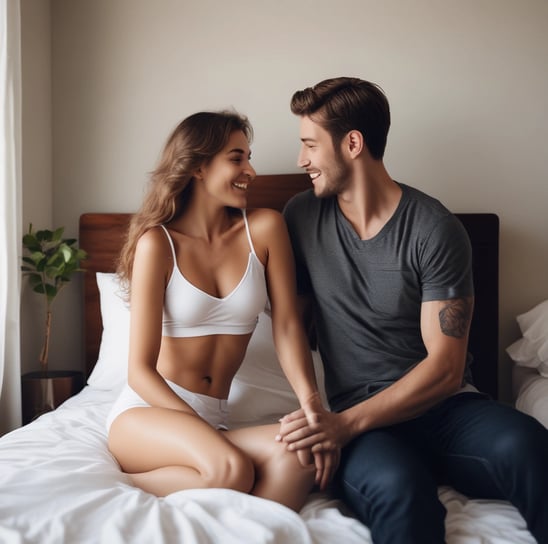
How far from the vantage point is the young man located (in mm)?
1422

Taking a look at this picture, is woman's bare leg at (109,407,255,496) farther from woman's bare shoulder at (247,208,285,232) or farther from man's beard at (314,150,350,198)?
man's beard at (314,150,350,198)

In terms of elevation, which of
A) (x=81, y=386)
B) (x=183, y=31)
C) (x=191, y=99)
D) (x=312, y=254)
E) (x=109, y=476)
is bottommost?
(x=81, y=386)

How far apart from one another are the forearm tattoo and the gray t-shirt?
22 mm

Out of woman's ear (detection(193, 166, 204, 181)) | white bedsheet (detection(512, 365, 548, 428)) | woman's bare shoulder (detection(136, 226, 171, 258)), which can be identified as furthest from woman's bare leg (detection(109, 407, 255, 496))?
white bedsheet (detection(512, 365, 548, 428))

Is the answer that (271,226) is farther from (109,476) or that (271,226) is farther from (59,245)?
(59,245)

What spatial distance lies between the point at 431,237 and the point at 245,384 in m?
0.80

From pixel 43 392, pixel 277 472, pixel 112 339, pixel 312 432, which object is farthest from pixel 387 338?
pixel 43 392

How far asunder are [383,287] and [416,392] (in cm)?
31

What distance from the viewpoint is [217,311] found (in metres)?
1.80

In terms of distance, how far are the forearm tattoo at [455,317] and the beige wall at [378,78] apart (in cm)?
105

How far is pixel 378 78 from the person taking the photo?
268cm

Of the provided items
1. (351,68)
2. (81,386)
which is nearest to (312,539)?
(81,386)

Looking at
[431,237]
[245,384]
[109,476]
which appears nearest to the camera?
[109,476]

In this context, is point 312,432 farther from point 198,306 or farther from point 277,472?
point 198,306
